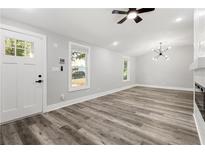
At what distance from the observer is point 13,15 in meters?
2.22

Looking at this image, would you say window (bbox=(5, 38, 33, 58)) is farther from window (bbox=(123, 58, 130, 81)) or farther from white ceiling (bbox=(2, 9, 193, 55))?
window (bbox=(123, 58, 130, 81))

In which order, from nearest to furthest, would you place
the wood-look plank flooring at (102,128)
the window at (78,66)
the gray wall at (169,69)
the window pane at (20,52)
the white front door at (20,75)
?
the wood-look plank flooring at (102,128), the white front door at (20,75), the window pane at (20,52), the window at (78,66), the gray wall at (169,69)

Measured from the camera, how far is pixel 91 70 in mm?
4316

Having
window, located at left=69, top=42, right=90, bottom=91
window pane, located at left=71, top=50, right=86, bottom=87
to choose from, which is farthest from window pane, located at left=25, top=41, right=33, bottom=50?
window pane, located at left=71, top=50, right=86, bottom=87

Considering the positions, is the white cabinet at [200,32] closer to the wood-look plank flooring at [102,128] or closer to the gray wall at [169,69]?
the wood-look plank flooring at [102,128]

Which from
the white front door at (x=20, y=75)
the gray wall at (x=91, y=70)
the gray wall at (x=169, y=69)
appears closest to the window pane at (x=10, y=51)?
the white front door at (x=20, y=75)

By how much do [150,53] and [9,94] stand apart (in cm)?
788

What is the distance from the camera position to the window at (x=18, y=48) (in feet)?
7.61

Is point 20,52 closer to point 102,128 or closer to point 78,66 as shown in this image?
point 78,66

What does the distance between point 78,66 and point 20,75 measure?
188 cm

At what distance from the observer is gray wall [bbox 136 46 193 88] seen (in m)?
6.32

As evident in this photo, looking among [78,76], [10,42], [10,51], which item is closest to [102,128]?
[78,76]
